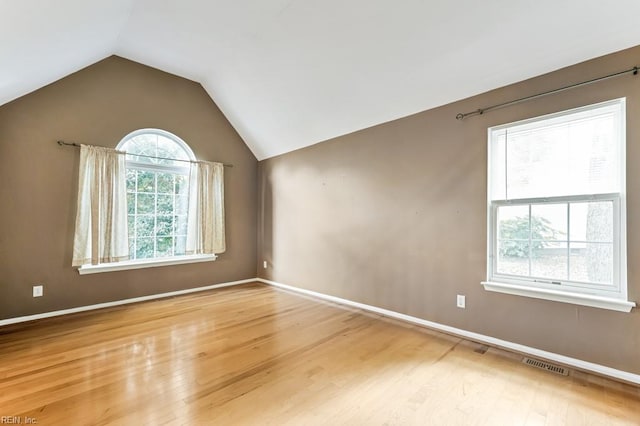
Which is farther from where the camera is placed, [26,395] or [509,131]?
[509,131]

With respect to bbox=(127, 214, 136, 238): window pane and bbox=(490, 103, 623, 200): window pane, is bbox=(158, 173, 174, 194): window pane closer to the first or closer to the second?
bbox=(127, 214, 136, 238): window pane

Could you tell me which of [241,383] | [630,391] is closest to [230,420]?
[241,383]

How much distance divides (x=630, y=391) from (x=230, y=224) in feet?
16.2

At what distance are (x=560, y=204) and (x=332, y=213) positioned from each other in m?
2.54

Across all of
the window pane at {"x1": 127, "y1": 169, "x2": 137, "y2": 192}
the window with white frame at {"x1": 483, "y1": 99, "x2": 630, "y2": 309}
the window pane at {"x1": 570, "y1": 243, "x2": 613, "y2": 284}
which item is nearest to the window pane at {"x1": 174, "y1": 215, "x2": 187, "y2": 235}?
the window pane at {"x1": 127, "y1": 169, "x2": 137, "y2": 192}

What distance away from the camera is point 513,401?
1830 millimetres

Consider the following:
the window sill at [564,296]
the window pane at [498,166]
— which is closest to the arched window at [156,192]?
the window pane at [498,166]

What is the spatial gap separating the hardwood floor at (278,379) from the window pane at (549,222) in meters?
1.05

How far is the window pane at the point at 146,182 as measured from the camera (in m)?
4.20

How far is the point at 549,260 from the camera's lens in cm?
242

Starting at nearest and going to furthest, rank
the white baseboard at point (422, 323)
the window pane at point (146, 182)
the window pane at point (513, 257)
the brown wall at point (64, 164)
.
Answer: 1. the white baseboard at point (422, 323)
2. the window pane at point (513, 257)
3. the brown wall at point (64, 164)
4. the window pane at point (146, 182)

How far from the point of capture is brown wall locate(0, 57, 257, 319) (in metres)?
3.22

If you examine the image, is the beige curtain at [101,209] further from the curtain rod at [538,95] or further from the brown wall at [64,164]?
the curtain rod at [538,95]

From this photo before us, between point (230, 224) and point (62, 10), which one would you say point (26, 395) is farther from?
point (230, 224)
